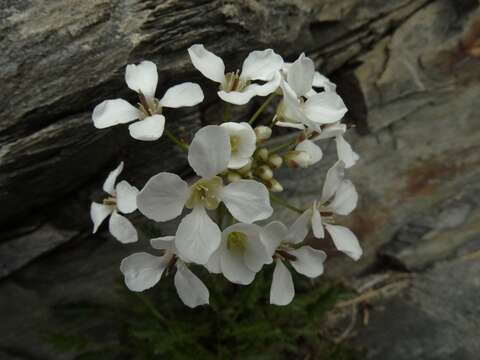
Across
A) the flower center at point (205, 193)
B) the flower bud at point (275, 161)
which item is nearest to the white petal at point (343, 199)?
the flower bud at point (275, 161)

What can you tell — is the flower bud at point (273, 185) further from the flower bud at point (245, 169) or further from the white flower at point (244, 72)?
the white flower at point (244, 72)

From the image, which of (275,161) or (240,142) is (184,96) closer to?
(240,142)

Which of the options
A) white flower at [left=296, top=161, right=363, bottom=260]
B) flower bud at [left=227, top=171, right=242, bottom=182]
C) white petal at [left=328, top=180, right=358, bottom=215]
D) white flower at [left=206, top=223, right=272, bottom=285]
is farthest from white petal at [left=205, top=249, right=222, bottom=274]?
white petal at [left=328, top=180, right=358, bottom=215]

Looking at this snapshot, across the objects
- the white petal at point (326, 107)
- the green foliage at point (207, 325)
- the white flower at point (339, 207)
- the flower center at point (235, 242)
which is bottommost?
the green foliage at point (207, 325)

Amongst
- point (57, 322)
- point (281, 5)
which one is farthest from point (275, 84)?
point (57, 322)

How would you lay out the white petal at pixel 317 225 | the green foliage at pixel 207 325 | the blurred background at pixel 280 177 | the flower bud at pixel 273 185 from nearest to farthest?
1. the white petal at pixel 317 225
2. the flower bud at pixel 273 185
3. the blurred background at pixel 280 177
4. the green foliage at pixel 207 325

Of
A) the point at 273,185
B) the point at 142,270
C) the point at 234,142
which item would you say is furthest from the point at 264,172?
the point at 142,270
